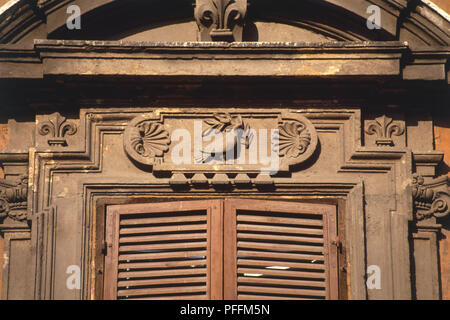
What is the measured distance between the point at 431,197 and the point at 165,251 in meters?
1.97

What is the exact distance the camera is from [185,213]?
824cm

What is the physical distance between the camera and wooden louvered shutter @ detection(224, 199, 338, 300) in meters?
8.05

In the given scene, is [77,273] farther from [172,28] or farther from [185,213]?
[172,28]

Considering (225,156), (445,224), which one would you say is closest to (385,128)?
(445,224)

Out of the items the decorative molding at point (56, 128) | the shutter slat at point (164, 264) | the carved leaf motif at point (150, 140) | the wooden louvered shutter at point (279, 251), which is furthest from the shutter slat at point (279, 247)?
the decorative molding at point (56, 128)

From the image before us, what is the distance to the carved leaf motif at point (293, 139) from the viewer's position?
837 centimetres

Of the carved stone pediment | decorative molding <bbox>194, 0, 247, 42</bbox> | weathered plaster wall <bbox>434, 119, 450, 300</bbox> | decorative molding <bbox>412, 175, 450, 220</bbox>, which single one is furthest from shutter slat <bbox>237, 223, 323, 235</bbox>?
decorative molding <bbox>194, 0, 247, 42</bbox>

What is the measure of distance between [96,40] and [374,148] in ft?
7.31

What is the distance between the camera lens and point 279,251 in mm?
8180

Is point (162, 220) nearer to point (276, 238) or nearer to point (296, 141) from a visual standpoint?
point (276, 238)

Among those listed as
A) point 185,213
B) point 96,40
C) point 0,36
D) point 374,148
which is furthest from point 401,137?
point 0,36

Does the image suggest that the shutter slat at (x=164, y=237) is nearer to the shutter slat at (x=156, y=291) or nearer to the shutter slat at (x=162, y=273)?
the shutter slat at (x=162, y=273)

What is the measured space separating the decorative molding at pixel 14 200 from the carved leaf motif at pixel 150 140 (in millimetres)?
861
